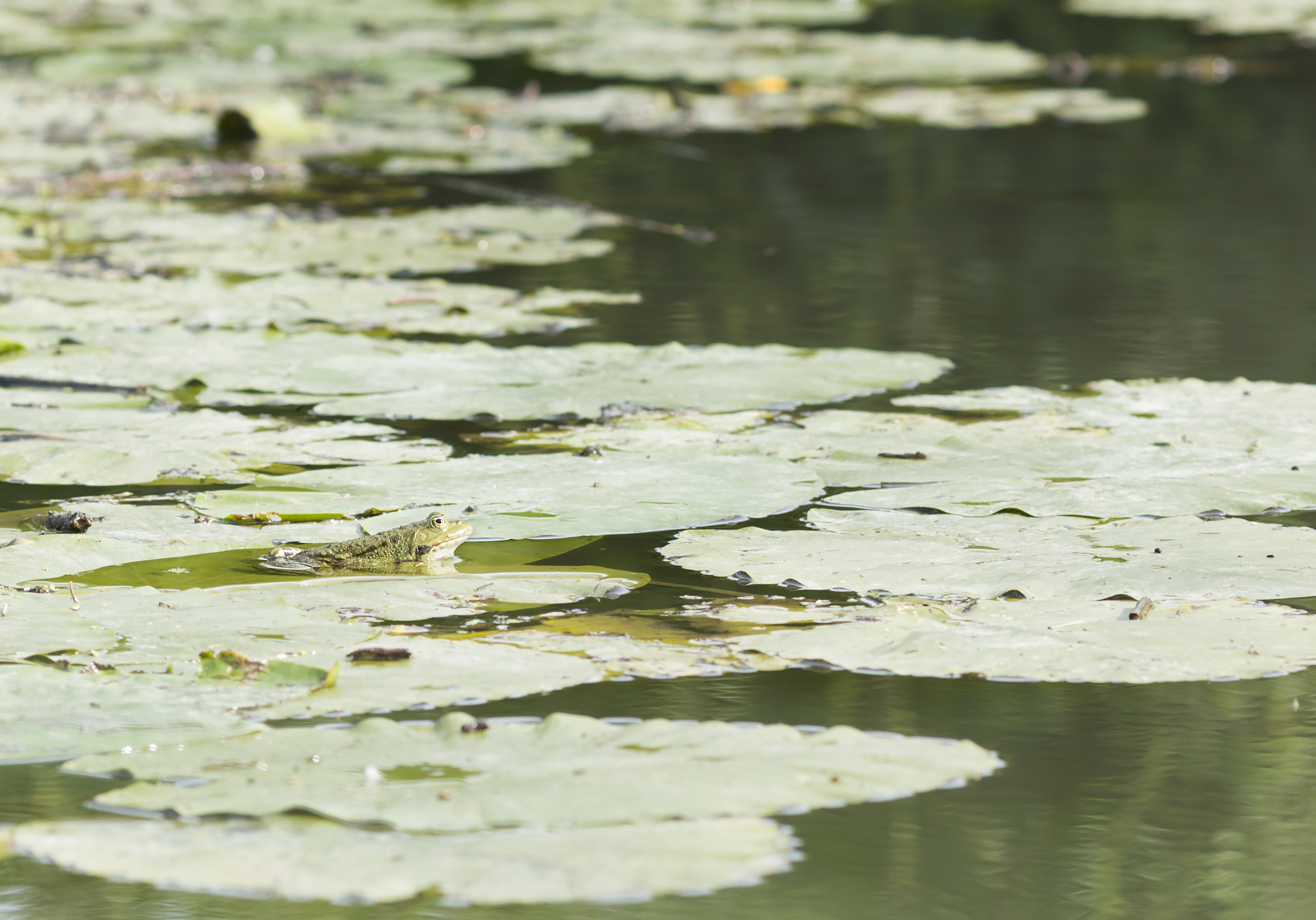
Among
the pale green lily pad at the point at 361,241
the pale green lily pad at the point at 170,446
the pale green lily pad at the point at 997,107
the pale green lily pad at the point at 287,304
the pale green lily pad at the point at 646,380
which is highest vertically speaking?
the pale green lily pad at the point at 997,107

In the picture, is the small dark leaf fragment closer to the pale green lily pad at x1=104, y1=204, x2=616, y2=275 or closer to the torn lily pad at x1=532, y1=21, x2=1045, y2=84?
the pale green lily pad at x1=104, y1=204, x2=616, y2=275

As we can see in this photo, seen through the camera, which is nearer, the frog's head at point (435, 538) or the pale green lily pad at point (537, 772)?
the pale green lily pad at point (537, 772)

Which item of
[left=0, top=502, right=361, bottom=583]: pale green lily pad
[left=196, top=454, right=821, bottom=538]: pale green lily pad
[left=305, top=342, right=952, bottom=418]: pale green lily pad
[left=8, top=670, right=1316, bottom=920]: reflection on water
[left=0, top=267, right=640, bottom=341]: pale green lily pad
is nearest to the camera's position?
[left=8, top=670, right=1316, bottom=920]: reflection on water

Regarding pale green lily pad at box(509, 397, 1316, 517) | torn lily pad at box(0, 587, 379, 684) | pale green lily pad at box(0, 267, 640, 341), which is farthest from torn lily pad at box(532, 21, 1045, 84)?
torn lily pad at box(0, 587, 379, 684)

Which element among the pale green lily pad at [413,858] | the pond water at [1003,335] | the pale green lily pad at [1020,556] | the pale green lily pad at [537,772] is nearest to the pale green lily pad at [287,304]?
the pond water at [1003,335]

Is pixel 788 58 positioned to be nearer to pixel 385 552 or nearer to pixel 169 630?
pixel 385 552

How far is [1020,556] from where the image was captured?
316 centimetres

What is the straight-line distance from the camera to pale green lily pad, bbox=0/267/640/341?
213 inches

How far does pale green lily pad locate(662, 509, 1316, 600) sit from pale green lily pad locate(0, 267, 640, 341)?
2279 mm

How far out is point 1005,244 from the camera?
6.94 metres

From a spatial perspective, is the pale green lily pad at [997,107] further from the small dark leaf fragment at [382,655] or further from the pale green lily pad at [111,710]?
the pale green lily pad at [111,710]

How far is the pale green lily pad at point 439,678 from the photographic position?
2.48 meters

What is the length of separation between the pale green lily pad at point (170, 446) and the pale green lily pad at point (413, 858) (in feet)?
6.00

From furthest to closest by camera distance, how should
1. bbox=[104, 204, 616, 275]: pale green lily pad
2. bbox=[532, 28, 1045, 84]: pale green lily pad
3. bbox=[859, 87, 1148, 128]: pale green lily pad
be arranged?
bbox=[532, 28, 1045, 84]: pale green lily pad → bbox=[859, 87, 1148, 128]: pale green lily pad → bbox=[104, 204, 616, 275]: pale green lily pad
